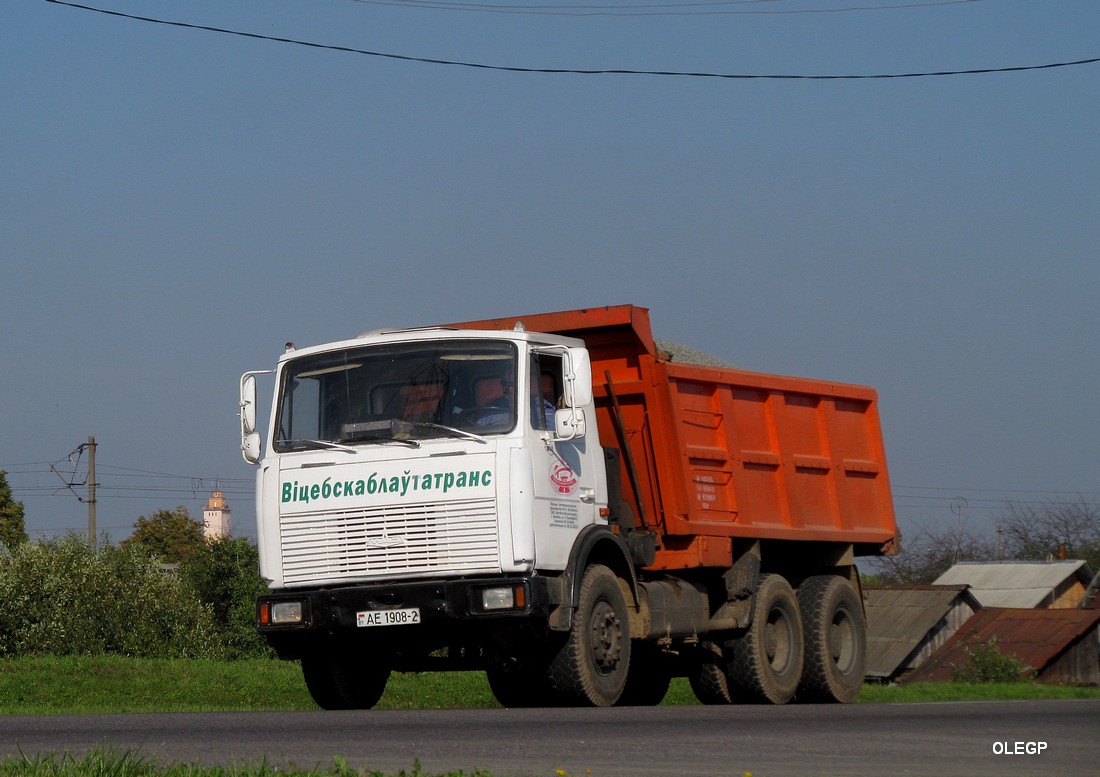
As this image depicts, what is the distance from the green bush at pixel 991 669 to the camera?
129 ft

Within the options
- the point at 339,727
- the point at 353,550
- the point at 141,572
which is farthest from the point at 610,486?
the point at 141,572

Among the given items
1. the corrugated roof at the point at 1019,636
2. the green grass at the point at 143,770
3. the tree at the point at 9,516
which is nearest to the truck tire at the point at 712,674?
the green grass at the point at 143,770

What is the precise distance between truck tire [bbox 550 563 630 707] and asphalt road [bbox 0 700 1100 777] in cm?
36

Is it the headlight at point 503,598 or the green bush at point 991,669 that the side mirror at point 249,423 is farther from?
the green bush at point 991,669

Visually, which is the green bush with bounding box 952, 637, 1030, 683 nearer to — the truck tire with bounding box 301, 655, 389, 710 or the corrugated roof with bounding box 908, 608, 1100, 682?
the corrugated roof with bounding box 908, 608, 1100, 682

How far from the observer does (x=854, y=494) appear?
1487 centimetres

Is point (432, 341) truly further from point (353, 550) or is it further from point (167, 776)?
point (167, 776)

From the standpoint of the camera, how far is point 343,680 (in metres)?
11.9

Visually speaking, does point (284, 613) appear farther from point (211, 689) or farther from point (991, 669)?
point (991, 669)

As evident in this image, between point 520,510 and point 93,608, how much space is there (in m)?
29.2

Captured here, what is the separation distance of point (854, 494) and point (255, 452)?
657 centimetres

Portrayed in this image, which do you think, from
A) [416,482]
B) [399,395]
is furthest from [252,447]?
[416,482]

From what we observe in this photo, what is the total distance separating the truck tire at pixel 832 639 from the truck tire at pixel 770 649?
0.17 meters

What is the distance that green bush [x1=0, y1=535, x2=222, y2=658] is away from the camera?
3544 centimetres
